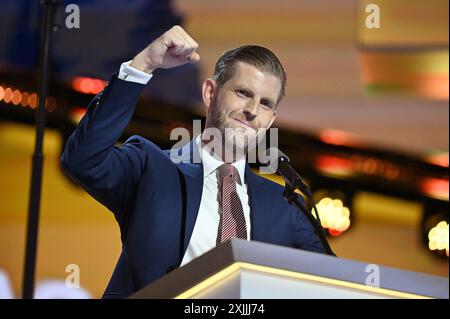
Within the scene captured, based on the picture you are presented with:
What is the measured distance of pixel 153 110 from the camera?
4.88m

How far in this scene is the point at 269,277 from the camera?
66.4 inches

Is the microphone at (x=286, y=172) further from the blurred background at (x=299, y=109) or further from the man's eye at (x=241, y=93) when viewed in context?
the blurred background at (x=299, y=109)

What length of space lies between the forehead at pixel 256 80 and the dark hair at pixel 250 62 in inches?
0.4

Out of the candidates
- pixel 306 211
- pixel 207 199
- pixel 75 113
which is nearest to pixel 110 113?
pixel 207 199

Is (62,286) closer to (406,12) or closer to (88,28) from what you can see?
(88,28)

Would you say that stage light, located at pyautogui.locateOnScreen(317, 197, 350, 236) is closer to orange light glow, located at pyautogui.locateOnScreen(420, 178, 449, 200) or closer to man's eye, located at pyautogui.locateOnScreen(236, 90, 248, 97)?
orange light glow, located at pyautogui.locateOnScreen(420, 178, 449, 200)

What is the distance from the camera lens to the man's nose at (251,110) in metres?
2.23

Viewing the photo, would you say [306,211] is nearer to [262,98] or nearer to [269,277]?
[262,98]

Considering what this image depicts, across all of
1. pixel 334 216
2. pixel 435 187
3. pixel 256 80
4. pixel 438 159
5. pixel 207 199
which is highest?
pixel 256 80

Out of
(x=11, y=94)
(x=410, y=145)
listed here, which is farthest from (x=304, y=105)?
(x=11, y=94)

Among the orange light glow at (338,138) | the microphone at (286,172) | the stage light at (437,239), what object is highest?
the microphone at (286,172)

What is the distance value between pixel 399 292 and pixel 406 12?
3.28 m

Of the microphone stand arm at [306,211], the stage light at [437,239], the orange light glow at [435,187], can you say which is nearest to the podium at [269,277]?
the microphone stand arm at [306,211]

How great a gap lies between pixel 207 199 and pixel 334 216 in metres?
3.18
